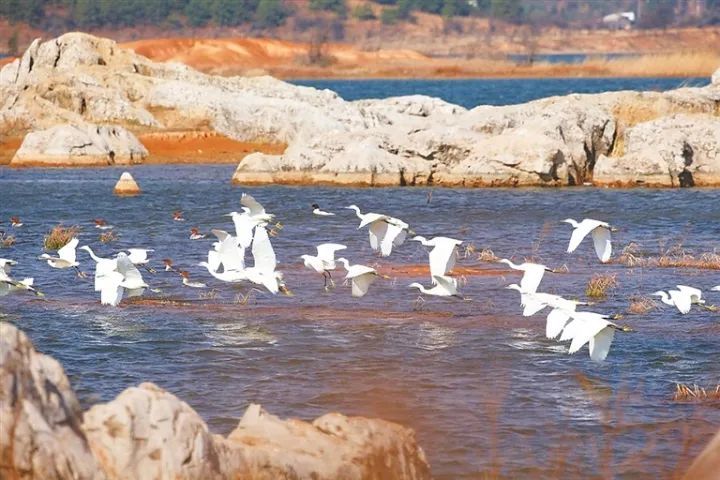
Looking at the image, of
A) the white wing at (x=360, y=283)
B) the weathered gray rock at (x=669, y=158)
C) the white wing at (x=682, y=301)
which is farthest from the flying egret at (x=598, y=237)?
the weathered gray rock at (x=669, y=158)

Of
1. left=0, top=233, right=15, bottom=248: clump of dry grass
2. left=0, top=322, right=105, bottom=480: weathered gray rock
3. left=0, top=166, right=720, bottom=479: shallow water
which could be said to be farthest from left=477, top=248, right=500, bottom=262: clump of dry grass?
left=0, top=322, right=105, bottom=480: weathered gray rock

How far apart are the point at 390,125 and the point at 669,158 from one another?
6.73m

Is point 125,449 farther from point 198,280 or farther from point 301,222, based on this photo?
point 301,222

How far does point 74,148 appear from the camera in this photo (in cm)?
3155

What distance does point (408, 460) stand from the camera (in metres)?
7.12

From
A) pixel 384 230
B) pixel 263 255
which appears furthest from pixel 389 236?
pixel 263 255

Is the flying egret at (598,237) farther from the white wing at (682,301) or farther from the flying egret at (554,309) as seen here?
the flying egret at (554,309)

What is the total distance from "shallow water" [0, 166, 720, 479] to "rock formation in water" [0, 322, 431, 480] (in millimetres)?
1379

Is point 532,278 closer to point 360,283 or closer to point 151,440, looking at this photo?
point 360,283

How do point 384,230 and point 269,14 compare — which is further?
point 269,14

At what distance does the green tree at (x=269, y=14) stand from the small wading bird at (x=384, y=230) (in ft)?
448

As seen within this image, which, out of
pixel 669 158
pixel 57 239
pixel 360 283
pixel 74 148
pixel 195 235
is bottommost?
pixel 74 148

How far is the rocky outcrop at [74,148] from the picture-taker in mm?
31453

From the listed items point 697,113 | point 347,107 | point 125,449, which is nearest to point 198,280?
point 125,449
